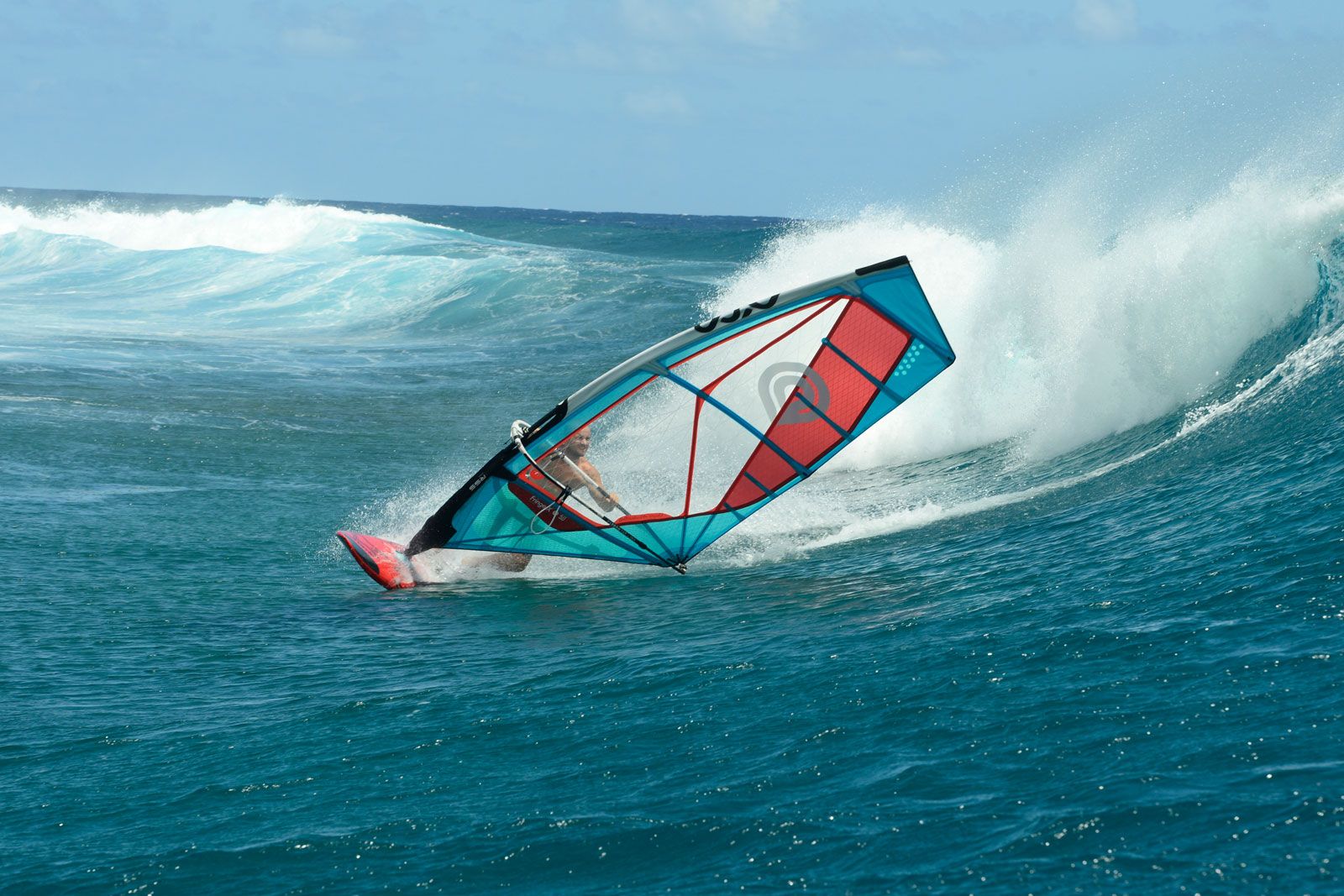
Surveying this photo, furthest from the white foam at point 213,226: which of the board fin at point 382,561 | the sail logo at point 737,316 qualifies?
the sail logo at point 737,316

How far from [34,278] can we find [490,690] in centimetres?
4650

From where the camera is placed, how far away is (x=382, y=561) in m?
11.8

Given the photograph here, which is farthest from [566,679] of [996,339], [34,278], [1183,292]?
[34,278]

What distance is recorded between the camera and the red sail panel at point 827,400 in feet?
36.6

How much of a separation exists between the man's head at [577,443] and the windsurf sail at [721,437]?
27 mm

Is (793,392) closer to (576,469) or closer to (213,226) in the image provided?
(576,469)

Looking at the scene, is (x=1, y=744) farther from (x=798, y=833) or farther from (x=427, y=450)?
(x=427, y=450)

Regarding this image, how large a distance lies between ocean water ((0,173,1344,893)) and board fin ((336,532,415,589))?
0.84 ft

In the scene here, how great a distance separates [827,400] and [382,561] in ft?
13.6

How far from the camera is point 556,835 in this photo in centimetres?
605

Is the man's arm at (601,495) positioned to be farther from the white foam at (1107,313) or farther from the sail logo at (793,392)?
the white foam at (1107,313)

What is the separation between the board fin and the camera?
38.3ft

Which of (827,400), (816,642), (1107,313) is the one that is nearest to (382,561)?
(827,400)

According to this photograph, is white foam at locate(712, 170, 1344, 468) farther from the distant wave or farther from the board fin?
the distant wave
